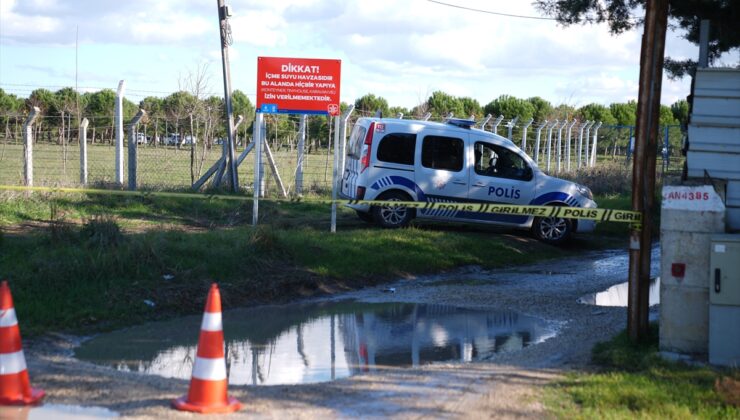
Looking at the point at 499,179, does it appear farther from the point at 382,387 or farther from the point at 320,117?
the point at 320,117

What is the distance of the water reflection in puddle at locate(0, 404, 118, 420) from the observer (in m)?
5.98

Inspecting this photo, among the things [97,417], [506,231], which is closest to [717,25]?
[506,231]

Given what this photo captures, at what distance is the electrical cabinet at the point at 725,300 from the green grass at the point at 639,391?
0.25 m

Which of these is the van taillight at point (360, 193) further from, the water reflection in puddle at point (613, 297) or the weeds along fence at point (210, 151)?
the water reflection in puddle at point (613, 297)

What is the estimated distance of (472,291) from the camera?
12.0m

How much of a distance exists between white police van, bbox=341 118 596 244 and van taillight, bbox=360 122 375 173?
18 mm

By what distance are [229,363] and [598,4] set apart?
37.3 ft

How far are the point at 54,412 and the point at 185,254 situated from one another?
5.47 metres

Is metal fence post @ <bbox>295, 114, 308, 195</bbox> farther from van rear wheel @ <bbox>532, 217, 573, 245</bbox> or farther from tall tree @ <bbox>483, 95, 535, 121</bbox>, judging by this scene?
tall tree @ <bbox>483, 95, 535, 121</bbox>

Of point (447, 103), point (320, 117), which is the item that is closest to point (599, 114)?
point (447, 103)

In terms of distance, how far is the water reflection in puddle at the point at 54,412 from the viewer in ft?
19.6

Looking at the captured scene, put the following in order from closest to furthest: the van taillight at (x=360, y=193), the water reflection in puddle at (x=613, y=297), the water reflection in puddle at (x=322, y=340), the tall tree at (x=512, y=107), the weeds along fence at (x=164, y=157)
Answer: the water reflection in puddle at (x=322, y=340) → the water reflection in puddle at (x=613, y=297) → the van taillight at (x=360, y=193) → the weeds along fence at (x=164, y=157) → the tall tree at (x=512, y=107)

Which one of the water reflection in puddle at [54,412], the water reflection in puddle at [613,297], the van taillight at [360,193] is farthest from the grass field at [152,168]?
the water reflection in puddle at [54,412]

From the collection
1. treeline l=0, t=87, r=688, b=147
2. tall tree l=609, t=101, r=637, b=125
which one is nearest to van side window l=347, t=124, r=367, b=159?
treeline l=0, t=87, r=688, b=147
